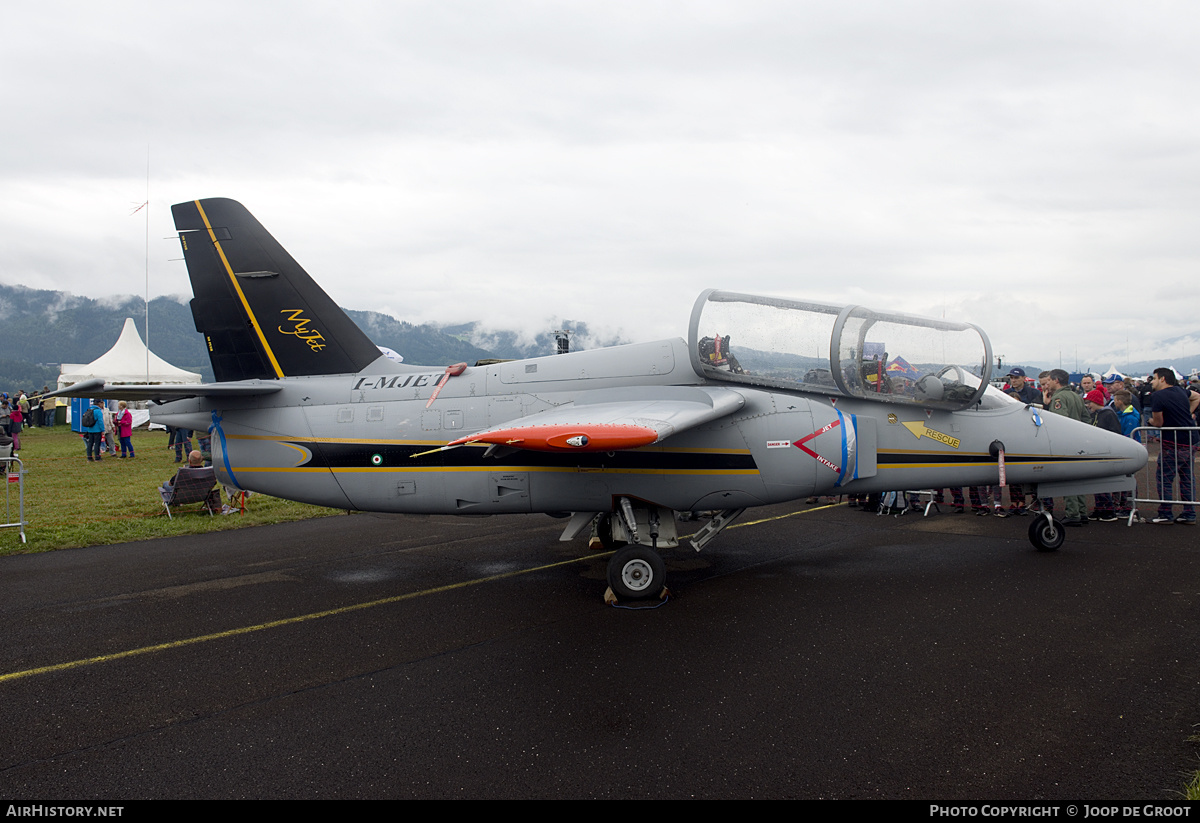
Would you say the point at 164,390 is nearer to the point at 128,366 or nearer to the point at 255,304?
the point at 255,304

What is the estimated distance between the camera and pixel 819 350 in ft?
22.6

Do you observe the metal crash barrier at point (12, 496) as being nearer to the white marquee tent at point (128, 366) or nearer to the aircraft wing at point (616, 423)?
the aircraft wing at point (616, 423)

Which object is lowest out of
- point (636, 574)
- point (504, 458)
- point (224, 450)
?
point (636, 574)

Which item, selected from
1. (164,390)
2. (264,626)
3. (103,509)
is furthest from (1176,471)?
(103,509)

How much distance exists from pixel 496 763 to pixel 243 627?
3.46 meters

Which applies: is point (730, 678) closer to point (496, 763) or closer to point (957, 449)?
point (496, 763)

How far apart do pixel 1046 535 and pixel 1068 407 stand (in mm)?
3159

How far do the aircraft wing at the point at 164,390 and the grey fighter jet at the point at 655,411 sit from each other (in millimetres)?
29

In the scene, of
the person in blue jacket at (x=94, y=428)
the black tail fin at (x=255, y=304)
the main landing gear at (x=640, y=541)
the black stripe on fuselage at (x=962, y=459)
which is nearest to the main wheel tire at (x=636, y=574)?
the main landing gear at (x=640, y=541)

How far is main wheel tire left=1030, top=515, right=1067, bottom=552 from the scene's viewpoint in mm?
8086

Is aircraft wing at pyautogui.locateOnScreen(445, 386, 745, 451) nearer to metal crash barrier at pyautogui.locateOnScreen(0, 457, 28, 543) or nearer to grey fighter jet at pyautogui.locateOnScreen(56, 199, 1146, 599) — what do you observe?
grey fighter jet at pyautogui.locateOnScreen(56, 199, 1146, 599)

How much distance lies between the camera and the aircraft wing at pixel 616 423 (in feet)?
17.1

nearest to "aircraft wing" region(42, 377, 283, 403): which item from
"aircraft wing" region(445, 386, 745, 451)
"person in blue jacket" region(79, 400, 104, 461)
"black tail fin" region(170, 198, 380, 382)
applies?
"black tail fin" region(170, 198, 380, 382)

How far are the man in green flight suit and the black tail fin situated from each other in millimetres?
9637
